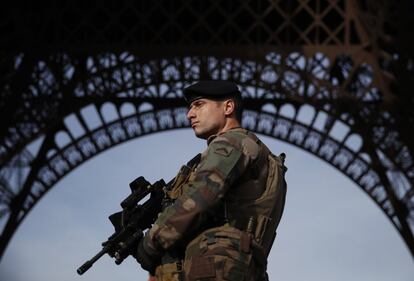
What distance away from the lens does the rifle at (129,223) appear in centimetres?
617

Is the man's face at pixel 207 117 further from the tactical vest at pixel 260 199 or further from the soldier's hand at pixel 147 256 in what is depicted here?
the soldier's hand at pixel 147 256

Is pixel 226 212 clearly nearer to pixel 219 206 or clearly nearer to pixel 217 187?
pixel 219 206

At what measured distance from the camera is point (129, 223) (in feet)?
20.3

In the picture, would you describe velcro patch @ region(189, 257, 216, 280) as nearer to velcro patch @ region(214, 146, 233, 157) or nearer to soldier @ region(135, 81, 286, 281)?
soldier @ region(135, 81, 286, 281)

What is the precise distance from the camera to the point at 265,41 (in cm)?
2670

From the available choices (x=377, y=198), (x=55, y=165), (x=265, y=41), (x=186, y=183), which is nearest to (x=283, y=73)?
(x=265, y=41)

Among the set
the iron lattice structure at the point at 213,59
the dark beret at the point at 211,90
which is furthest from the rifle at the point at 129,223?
the iron lattice structure at the point at 213,59

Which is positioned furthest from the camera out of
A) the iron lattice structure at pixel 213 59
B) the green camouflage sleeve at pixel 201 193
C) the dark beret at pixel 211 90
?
the iron lattice structure at pixel 213 59

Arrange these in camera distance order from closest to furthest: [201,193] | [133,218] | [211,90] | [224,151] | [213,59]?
[201,193] → [224,151] → [133,218] → [211,90] → [213,59]

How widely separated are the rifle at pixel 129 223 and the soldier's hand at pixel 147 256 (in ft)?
0.15

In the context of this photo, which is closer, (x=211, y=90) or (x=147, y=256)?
(x=147, y=256)

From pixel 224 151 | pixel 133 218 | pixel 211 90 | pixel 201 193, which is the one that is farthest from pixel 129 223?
pixel 211 90

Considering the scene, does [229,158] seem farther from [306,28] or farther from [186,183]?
[306,28]

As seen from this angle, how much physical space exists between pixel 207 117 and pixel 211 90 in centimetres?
13
